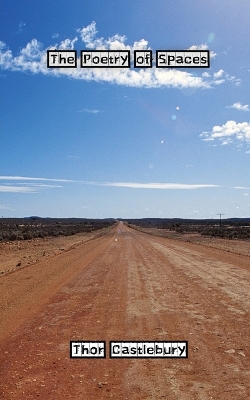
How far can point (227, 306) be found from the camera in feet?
30.3

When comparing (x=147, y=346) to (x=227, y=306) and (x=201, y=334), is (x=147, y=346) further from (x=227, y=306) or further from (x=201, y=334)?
(x=227, y=306)

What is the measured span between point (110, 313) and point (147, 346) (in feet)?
7.63

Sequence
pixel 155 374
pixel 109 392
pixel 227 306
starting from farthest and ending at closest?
pixel 227 306 → pixel 155 374 → pixel 109 392

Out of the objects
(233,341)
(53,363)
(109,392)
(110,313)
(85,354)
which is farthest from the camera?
(110,313)

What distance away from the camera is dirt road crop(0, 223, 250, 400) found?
509 centimetres

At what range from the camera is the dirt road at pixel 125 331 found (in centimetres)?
509

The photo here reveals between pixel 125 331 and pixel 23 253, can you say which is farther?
pixel 23 253

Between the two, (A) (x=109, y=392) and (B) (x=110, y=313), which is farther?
(B) (x=110, y=313)

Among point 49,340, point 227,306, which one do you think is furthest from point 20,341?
point 227,306

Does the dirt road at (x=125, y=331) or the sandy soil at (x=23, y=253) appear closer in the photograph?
the dirt road at (x=125, y=331)

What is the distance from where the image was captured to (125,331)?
23.9 ft

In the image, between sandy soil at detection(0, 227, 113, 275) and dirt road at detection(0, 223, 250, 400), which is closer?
dirt road at detection(0, 223, 250, 400)

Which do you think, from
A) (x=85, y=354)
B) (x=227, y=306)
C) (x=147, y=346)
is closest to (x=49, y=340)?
(x=85, y=354)

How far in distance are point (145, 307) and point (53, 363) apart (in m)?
3.67
